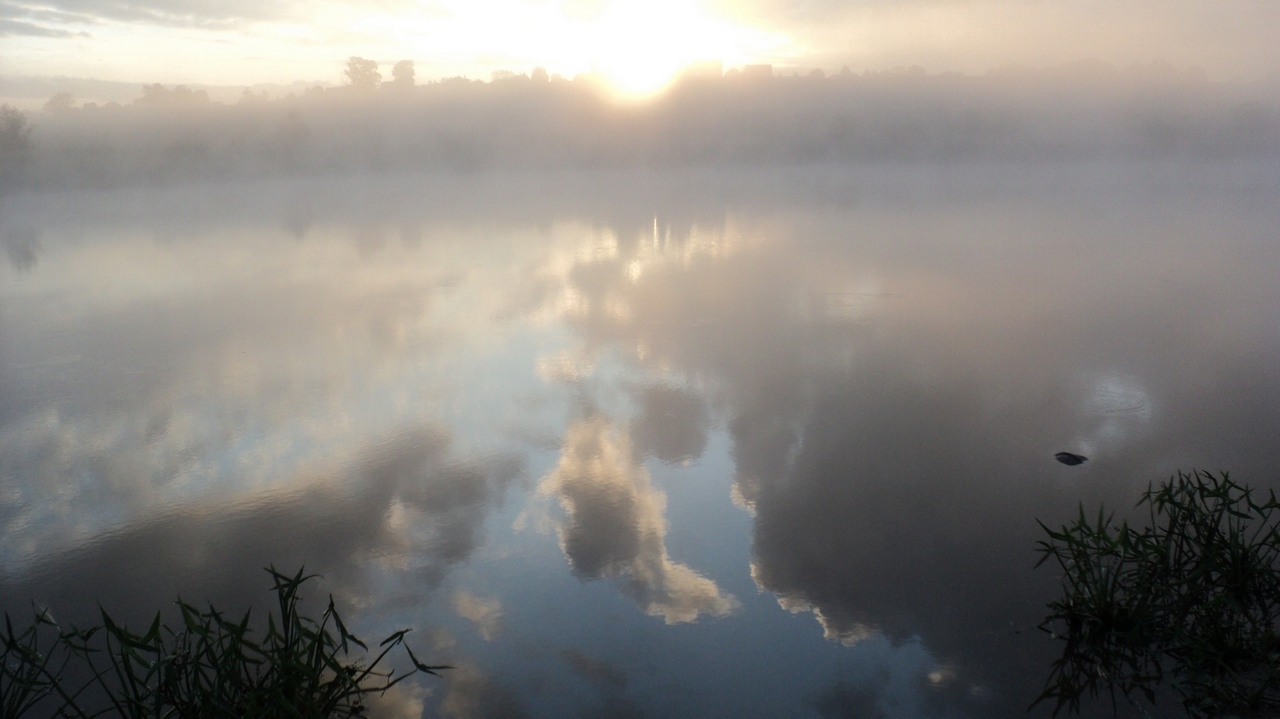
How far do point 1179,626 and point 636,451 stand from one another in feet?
16.3

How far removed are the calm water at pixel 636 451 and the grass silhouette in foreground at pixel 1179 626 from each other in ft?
1.03

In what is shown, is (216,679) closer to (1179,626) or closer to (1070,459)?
(1179,626)

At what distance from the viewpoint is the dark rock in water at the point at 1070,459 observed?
7891 millimetres

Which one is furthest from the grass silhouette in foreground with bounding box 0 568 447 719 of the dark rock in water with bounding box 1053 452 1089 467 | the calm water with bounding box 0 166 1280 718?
the dark rock in water with bounding box 1053 452 1089 467

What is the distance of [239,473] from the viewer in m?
8.01

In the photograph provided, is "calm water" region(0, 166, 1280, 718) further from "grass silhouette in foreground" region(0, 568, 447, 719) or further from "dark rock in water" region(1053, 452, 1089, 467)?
"grass silhouette in foreground" region(0, 568, 447, 719)

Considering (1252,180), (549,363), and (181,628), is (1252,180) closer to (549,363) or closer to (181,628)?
(549,363)

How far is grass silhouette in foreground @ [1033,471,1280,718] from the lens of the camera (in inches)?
170

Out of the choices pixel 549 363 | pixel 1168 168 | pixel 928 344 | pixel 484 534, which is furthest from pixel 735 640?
pixel 1168 168

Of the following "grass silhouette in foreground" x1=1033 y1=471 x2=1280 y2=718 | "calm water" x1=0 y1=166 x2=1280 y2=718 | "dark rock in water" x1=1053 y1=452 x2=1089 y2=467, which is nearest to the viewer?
"grass silhouette in foreground" x1=1033 y1=471 x2=1280 y2=718

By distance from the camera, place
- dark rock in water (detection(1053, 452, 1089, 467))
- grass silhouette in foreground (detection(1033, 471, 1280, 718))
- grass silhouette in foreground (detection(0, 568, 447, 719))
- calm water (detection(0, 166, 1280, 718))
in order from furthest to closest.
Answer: dark rock in water (detection(1053, 452, 1089, 467)) → calm water (detection(0, 166, 1280, 718)) → grass silhouette in foreground (detection(1033, 471, 1280, 718)) → grass silhouette in foreground (detection(0, 568, 447, 719))

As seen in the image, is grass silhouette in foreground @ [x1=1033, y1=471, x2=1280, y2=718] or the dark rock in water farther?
the dark rock in water

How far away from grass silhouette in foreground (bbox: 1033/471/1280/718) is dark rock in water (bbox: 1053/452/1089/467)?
2.86 meters

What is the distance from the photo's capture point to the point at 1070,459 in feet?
26.0
